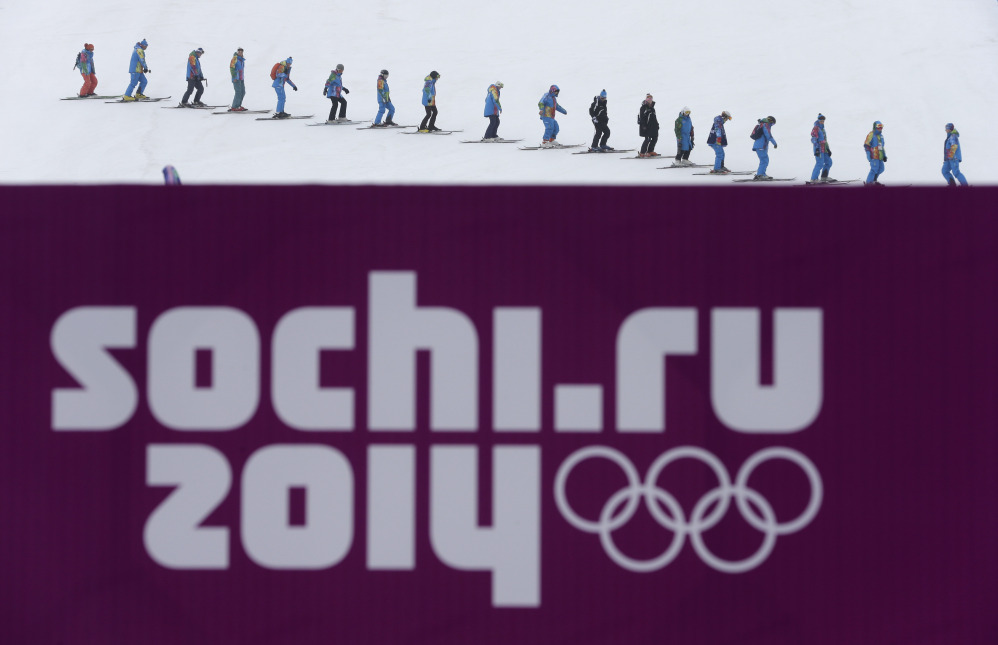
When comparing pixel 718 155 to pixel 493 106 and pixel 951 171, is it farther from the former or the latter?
pixel 493 106

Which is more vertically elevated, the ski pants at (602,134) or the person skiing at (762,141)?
the ski pants at (602,134)

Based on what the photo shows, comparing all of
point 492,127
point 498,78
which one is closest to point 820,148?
point 492,127

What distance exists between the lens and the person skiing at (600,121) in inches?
786

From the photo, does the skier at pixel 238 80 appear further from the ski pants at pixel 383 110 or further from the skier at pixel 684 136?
the skier at pixel 684 136

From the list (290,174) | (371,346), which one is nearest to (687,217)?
(371,346)

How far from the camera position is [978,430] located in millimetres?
4469

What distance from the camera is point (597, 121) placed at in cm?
2017

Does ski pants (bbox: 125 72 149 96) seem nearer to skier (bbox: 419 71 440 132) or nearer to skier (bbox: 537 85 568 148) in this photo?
skier (bbox: 419 71 440 132)

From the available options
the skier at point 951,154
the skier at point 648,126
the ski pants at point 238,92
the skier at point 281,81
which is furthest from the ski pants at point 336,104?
the skier at point 951,154

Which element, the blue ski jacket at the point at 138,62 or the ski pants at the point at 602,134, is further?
the blue ski jacket at the point at 138,62

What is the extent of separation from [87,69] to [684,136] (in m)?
12.2

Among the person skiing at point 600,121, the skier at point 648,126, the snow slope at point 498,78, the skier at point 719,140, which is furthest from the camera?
the person skiing at point 600,121

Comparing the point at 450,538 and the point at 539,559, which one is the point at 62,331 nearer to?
the point at 450,538

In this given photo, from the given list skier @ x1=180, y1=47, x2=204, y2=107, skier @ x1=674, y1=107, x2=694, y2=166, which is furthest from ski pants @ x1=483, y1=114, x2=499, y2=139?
skier @ x1=180, y1=47, x2=204, y2=107
